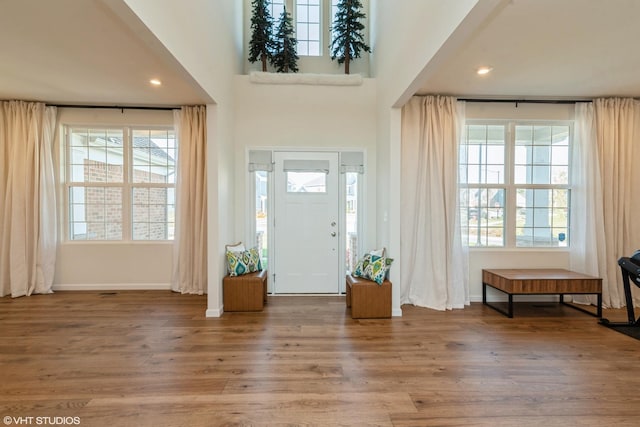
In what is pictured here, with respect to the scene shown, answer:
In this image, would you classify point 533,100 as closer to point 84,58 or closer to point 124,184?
point 84,58

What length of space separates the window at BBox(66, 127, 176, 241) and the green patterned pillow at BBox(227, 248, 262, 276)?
1.43 metres

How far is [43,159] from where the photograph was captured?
4012 millimetres

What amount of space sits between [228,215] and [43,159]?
8.83 feet

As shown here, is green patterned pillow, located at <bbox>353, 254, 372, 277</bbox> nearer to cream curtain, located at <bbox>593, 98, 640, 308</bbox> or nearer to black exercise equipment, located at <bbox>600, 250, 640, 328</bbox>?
black exercise equipment, located at <bbox>600, 250, 640, 328</bbox>

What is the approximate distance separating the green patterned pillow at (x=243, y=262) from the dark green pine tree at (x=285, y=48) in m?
2.63

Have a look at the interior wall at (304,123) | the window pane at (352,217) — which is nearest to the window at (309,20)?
the interior wall at (304,123)

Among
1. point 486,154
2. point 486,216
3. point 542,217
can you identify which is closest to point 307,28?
point 486,154

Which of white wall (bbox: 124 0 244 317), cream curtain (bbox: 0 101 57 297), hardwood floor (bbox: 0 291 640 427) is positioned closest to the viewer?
hardwood floor (bbox: 0 291 640 427)

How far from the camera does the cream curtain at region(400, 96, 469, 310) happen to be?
3.64 m

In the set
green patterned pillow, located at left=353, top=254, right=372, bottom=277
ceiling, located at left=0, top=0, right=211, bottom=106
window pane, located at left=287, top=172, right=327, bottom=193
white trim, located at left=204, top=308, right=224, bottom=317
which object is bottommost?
white trim, located at left=204, top=308, right=224, bottom=317

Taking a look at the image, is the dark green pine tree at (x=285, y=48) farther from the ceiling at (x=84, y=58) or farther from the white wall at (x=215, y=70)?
the ceiling at (x=84, y=58)

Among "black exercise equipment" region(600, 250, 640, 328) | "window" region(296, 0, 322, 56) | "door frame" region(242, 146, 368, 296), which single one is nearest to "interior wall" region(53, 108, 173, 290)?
"door frame" region(242, 146, 368, 296)

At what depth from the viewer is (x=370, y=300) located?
3322mm

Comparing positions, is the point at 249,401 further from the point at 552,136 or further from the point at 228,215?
the point at 552,136
